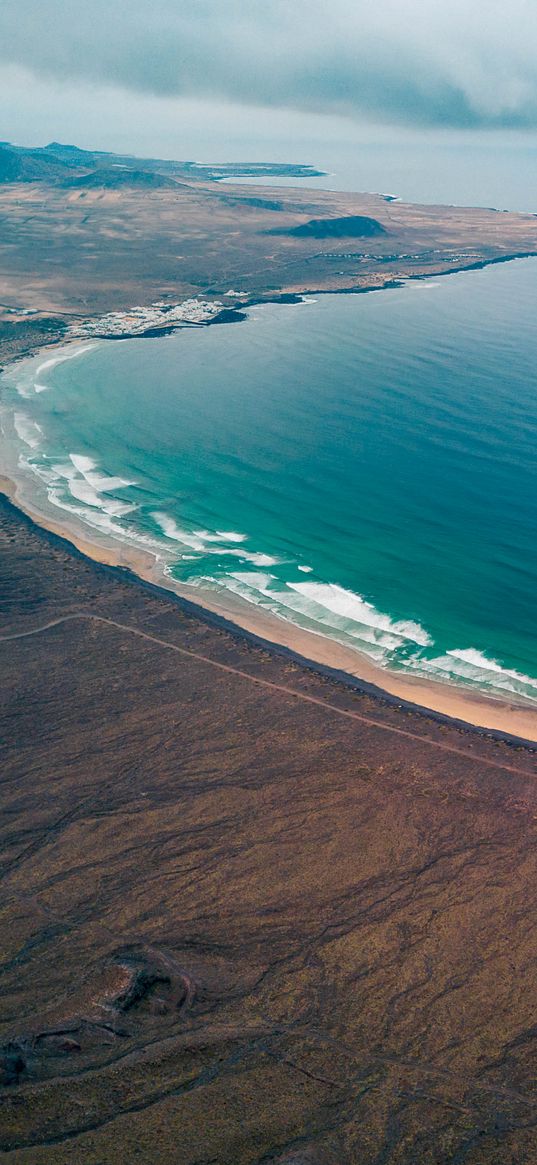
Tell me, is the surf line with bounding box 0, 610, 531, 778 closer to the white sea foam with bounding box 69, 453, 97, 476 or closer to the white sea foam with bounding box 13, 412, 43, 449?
the white sea foam with bounding box 69, 453, 97, 476

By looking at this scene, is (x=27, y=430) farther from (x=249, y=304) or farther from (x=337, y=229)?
(x=337, y=229)

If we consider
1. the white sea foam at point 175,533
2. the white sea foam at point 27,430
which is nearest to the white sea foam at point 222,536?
the white sea foam at point 175,533

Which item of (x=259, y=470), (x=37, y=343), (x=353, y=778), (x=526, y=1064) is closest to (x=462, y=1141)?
(x=526, y=1064)

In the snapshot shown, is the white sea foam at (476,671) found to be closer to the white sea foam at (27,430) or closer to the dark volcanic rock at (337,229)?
the white sea foam at (27,430)

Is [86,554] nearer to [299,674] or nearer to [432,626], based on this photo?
[299,674]

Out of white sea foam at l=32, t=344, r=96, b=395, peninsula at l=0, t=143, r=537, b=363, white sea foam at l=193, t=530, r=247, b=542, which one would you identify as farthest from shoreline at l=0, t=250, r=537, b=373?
white sea foam at l=193, t=530, r=247, b=542
